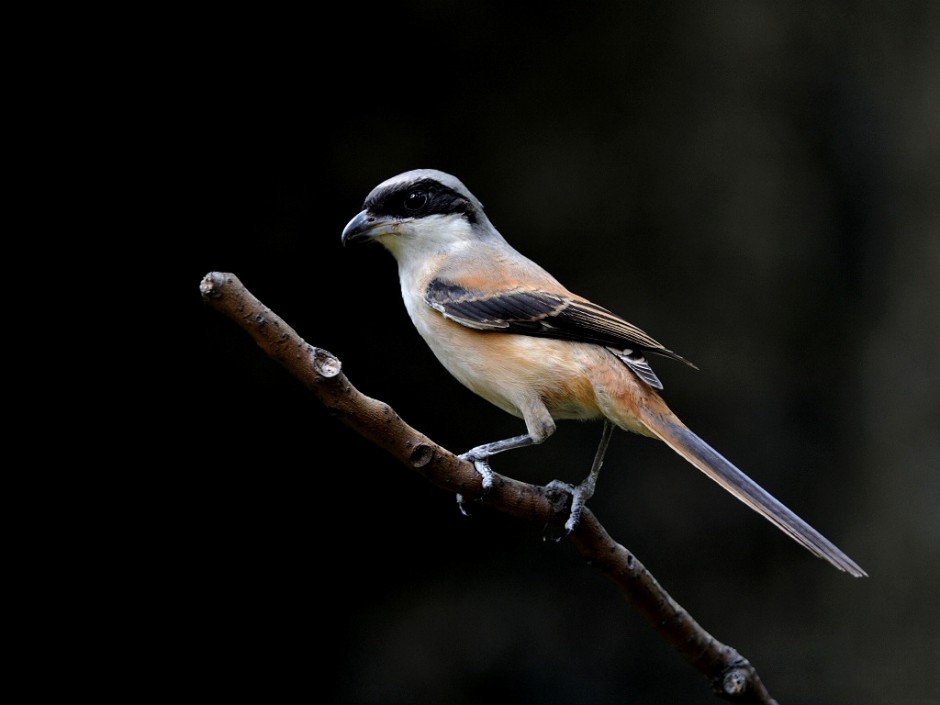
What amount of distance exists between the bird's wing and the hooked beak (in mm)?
276

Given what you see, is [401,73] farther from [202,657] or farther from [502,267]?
[202,657]

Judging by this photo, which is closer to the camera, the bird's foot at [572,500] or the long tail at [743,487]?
the long tail at [743,487]

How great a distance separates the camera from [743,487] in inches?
88.0

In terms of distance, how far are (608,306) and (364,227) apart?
7.28ft

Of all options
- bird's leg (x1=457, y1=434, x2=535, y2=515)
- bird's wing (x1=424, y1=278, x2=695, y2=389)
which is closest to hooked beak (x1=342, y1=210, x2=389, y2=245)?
bird's wing (x1=424, y1=278, x2=695, y2=389)

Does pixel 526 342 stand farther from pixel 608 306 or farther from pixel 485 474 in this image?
pixel 608 306

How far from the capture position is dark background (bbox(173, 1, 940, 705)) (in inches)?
170

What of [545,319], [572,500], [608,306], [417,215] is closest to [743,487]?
[572,500]

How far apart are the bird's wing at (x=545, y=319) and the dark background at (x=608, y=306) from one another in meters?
1.79

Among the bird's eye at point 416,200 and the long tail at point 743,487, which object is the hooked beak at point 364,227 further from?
A: the long tail at point 743,487

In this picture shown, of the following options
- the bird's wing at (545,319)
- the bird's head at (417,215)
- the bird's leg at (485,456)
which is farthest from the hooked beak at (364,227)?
the bird's leg at (485,456)

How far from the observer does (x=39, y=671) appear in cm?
Answer: 404

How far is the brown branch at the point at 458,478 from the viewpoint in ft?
5.89

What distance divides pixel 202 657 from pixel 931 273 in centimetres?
406
